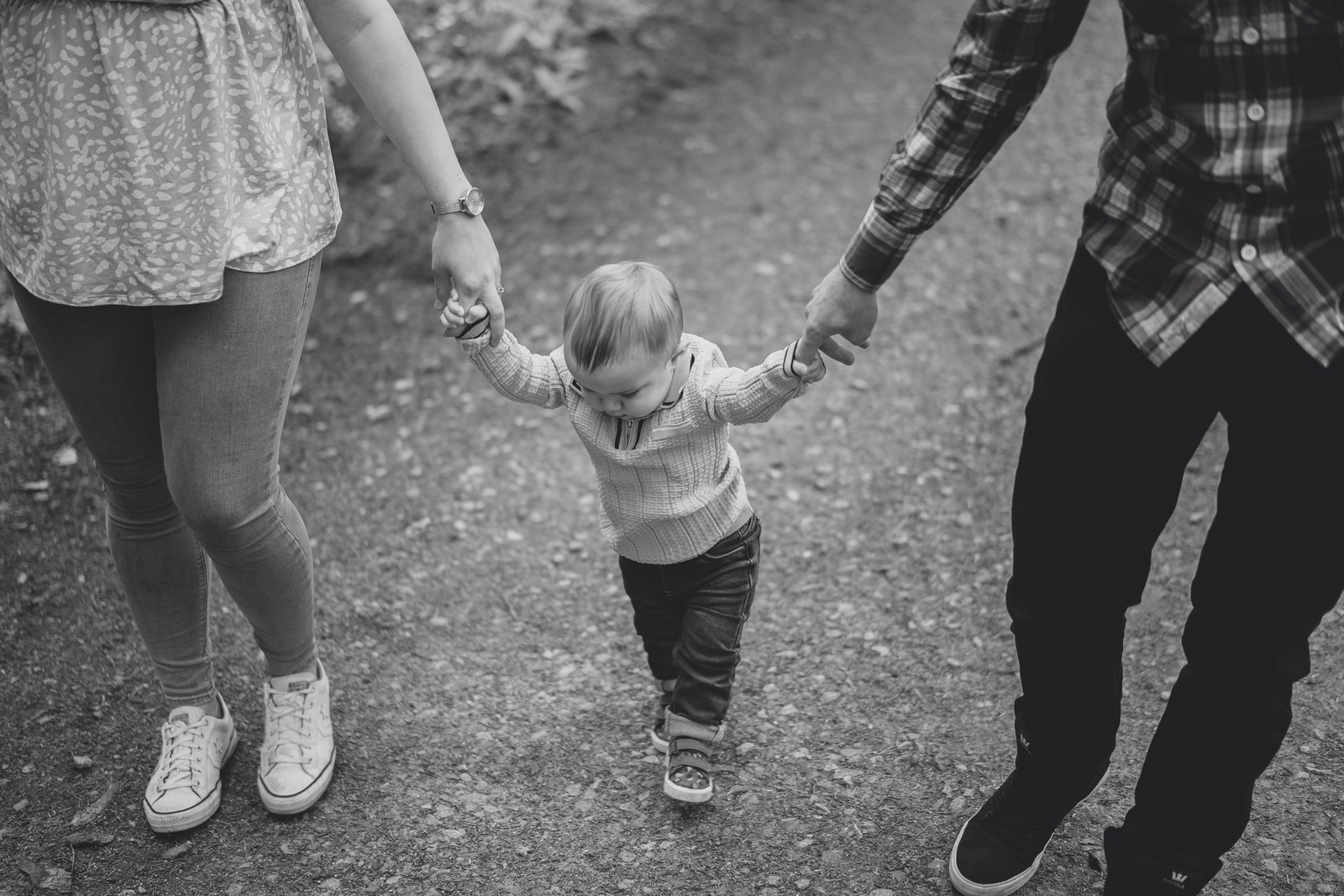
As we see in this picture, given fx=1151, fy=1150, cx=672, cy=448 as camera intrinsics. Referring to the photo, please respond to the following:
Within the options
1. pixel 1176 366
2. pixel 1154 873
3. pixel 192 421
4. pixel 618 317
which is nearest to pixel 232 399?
pixel 192 421

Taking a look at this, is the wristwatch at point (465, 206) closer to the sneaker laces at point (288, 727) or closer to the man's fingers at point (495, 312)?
the man's fingers at point (495, 312)

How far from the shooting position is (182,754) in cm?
255

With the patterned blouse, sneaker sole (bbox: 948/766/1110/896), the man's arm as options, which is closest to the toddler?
the man's arm

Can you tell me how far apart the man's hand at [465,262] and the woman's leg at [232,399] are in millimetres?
257

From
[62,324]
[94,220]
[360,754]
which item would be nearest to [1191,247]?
[94,220]

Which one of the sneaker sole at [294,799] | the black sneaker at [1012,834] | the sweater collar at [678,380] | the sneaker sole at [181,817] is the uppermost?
the sweater collar at [678,380]

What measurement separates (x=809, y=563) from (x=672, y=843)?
1156mm

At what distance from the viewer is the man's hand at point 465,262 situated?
2.16 metres

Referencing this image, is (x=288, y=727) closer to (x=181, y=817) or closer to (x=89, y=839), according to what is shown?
(x=181, y=817)

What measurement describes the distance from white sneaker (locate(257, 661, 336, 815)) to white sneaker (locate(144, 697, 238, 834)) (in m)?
0.10

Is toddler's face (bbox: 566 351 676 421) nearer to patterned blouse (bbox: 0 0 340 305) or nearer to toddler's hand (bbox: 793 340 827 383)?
toddler's hand (bbox: 793 340 827 383)

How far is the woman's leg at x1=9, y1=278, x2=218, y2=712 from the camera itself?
214 centimetres

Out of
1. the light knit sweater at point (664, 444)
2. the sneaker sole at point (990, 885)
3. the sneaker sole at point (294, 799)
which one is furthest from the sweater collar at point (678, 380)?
the sneaker sole at point (294, 799)

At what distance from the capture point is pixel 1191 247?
1647 millimetres
